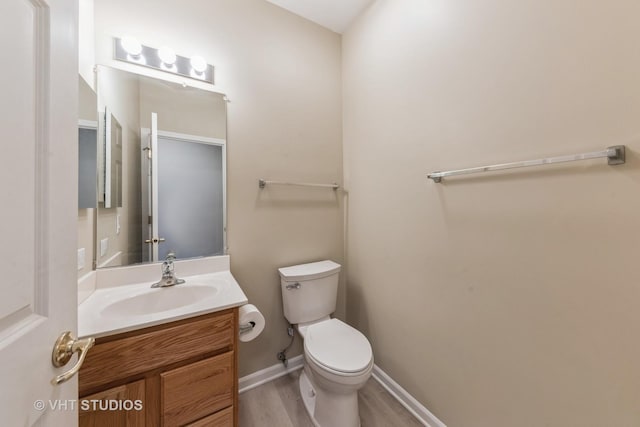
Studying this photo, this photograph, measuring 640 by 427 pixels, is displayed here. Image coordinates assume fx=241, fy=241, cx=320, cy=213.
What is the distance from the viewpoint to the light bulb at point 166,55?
1.38m

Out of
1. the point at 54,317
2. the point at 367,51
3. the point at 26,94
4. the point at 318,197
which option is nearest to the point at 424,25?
the point at 367,51

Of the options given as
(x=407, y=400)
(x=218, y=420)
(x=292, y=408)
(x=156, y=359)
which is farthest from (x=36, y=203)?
(x=407, y=400)

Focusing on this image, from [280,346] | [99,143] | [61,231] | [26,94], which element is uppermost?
[99,143]

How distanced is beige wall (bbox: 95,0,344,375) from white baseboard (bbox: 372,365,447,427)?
2.13 feet

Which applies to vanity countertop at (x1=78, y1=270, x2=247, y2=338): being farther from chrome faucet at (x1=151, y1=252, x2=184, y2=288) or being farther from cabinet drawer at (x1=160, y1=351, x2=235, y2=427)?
cabinet drawer at (x1=160, y1=351, x2=235, y2=427)

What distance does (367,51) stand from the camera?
5.74 feet

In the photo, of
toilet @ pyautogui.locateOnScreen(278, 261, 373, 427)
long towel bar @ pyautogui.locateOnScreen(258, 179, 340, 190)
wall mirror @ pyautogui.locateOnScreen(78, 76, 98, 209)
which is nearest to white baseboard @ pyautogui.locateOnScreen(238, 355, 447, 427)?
toilet @ pyautogui.locateOnScreen(278, 261, 373, 427)

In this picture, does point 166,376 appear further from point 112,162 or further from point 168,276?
point 112,162

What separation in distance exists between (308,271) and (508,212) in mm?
1165

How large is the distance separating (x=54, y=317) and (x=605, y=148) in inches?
64.2

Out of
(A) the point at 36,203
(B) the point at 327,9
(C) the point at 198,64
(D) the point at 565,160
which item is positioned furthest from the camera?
(B) the point at 327,9

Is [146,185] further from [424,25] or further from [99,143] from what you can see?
[424,25]

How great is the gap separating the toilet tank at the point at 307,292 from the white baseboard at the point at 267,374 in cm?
41

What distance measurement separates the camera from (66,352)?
550 mm
